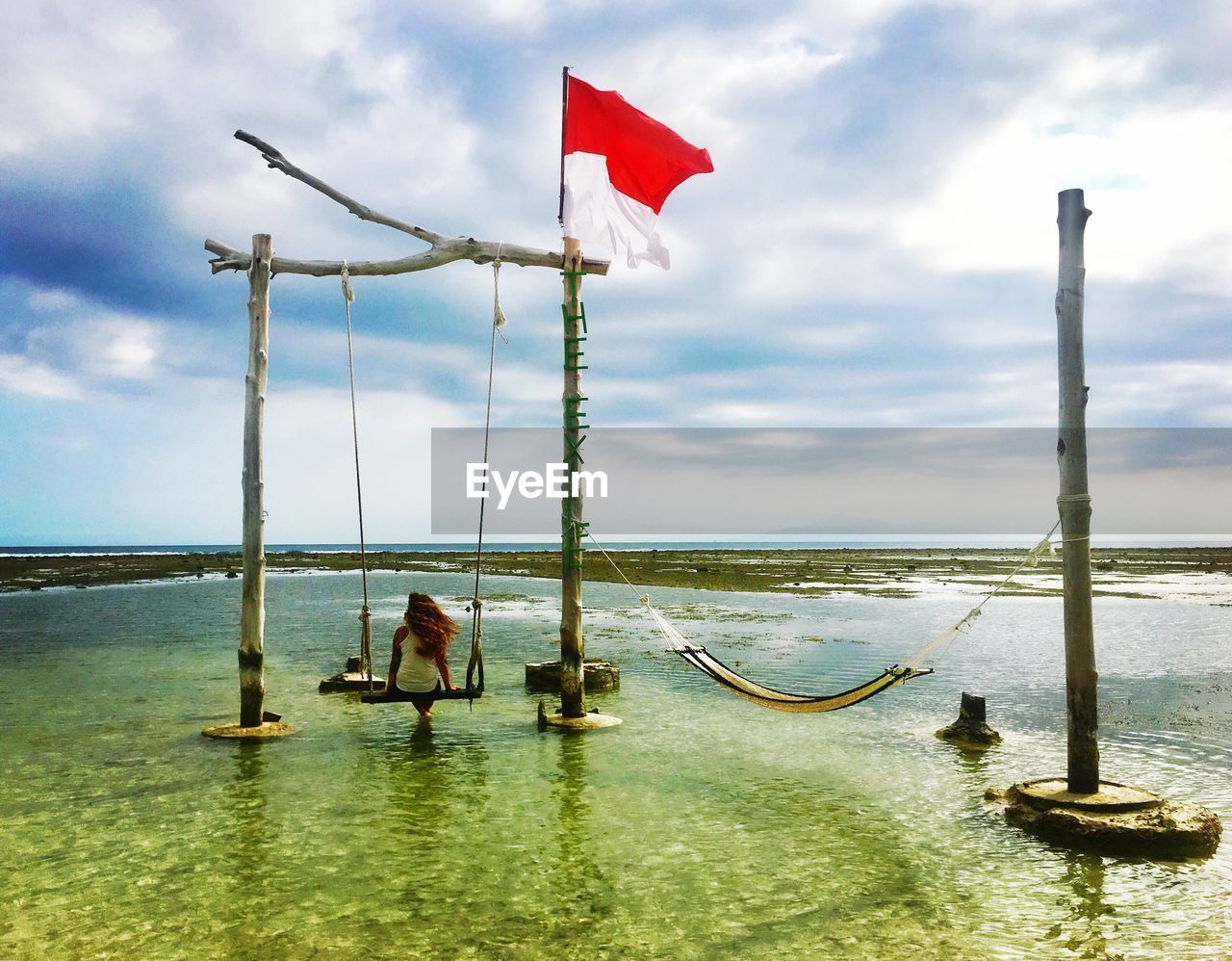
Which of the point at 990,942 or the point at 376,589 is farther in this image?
the point at 376,589

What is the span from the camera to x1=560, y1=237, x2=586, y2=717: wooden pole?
11.6m

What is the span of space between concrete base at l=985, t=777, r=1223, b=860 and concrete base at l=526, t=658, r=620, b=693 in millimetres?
8050

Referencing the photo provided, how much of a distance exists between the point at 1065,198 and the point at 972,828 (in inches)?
224

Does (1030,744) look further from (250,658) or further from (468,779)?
(250,658)

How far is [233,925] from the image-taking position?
5.52m

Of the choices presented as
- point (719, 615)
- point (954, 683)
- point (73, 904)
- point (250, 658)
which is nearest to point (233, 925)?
point (73, 904)

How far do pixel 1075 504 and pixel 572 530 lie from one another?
6.14 metres

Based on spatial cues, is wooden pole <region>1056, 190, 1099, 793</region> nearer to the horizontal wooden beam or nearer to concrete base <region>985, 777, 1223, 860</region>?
concrete base <region>985, 777, 1223, 860</region>

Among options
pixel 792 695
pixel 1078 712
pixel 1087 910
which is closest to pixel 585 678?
pixel 792 695

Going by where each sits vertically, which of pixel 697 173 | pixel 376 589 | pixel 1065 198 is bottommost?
pixel 376 589

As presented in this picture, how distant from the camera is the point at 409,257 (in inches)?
467

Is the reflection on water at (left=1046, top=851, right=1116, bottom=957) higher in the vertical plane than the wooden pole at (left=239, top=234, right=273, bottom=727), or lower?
lower

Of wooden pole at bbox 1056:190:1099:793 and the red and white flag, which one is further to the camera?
the red and white flag

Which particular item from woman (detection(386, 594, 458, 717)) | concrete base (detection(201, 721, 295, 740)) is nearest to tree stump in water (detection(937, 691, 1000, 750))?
woman (detection(386, 594, 458, 717))
